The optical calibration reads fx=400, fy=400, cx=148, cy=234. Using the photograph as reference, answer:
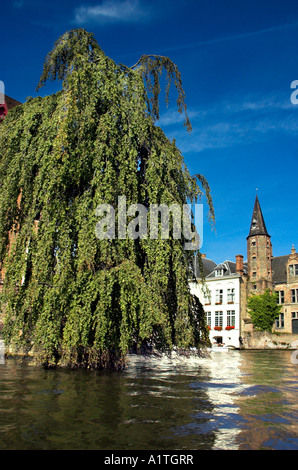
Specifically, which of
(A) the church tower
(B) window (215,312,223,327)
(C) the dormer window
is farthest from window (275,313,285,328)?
(C) the dormer window

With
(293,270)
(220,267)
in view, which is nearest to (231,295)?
(220,267)

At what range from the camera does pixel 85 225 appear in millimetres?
9273

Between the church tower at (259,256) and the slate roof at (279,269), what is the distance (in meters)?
1.30

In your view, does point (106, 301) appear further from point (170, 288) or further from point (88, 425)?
point (88, 425)

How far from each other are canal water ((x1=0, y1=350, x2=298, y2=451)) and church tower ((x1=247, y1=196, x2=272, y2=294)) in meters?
41.1

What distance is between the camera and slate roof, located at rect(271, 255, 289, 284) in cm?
5075

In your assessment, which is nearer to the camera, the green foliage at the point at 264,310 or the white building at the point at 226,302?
the green foliage at the point at 264,310

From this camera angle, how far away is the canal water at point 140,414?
4715 millimetres

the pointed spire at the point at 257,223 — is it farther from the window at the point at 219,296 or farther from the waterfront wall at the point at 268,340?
the waterfront wall at the point at 268,340

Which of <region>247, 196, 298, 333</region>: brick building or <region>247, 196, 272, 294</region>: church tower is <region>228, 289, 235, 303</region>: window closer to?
<region>247, 196, 298, 333</region>: brick building

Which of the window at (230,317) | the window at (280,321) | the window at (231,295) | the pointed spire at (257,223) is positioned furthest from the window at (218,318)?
the pointed spire at (257,223)

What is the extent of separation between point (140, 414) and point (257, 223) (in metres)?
48.9

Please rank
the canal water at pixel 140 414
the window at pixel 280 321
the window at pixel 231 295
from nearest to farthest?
1. the canal water at pixel 140 414
2. the window at pixel 280 321
3. the window at pixel 231 295

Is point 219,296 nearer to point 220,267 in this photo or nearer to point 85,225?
point 220,267
